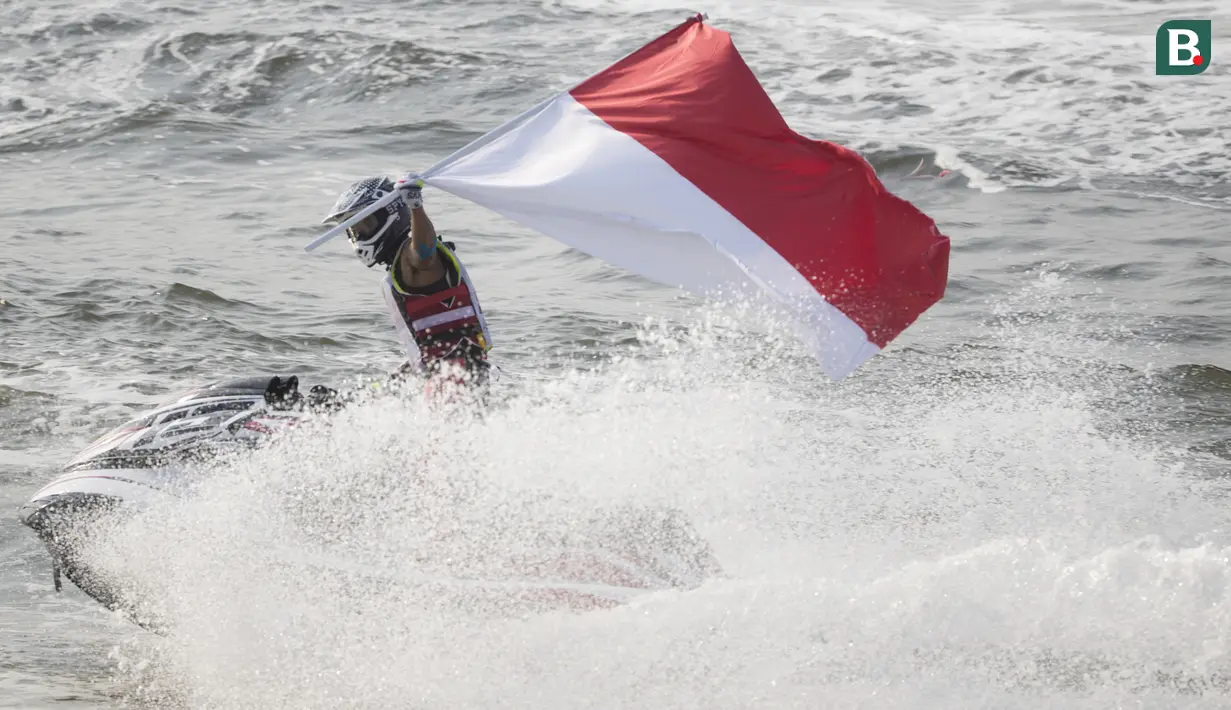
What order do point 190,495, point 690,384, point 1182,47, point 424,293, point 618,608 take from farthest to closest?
point 1182,47
point 690,384
point 424,293
point 190,495
point 618,608

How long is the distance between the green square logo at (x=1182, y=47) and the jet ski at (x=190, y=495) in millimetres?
15621

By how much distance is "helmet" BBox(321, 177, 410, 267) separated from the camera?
6.07m

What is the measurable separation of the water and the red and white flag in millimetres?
1039

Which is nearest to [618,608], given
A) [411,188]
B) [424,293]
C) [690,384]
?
[424,293]

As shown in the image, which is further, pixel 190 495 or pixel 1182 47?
pixel 1182 47

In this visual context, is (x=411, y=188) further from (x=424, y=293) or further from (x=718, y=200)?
(x=718, y=200)

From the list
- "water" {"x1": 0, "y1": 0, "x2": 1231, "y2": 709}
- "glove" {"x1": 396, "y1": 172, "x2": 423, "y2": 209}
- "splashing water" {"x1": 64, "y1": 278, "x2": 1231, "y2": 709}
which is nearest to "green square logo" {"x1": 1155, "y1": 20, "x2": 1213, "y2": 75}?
"water" {"x1": 0, "y1": 0, "x2": 1231, "y2": 709}

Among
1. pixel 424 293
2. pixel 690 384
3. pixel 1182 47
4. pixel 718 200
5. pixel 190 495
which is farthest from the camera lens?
pixel 1182 47

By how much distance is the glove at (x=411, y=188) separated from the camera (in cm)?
588

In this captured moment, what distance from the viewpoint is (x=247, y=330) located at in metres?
11.2

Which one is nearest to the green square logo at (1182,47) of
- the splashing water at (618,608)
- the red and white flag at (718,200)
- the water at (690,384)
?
the water at (690,384)

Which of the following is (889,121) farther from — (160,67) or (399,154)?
(160,67)

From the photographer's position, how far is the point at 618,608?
5.63 metres

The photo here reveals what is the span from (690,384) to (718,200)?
10.9 feet
